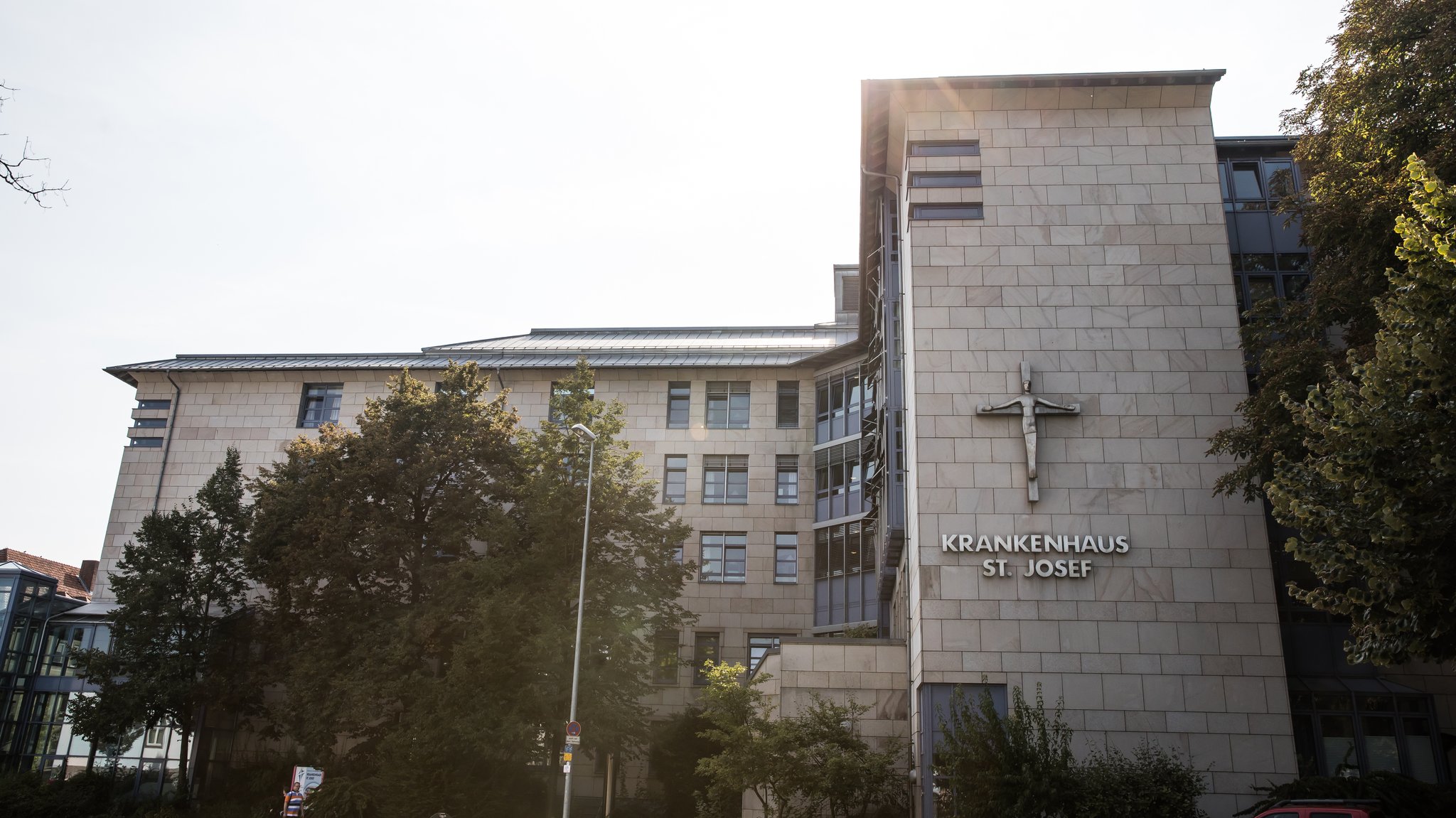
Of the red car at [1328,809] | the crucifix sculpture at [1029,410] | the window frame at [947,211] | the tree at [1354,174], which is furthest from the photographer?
the window frame at [947,211]

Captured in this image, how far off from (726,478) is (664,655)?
363 inches

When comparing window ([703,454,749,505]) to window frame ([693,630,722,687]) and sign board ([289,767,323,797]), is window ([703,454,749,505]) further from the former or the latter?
sign board ([289,767,323,797])

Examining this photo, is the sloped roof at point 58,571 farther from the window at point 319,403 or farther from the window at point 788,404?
the window at point 788,404

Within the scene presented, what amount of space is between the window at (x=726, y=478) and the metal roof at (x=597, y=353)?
14.7 feet

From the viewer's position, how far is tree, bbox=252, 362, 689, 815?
3288 centimetres

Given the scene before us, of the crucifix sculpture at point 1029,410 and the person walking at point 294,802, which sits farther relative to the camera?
the person walking at point 294,802

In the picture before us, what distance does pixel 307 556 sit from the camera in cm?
3741

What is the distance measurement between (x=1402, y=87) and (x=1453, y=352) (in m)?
10.3

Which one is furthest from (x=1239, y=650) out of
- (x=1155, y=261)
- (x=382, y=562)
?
(x=382, y=562)

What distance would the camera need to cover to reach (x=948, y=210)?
29.5m

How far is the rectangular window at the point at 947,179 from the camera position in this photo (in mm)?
29625

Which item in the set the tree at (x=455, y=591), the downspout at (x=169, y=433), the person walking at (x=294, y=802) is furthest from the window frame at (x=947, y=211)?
the downspout at (x=169, y=433)

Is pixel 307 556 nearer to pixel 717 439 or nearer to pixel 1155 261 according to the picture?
pixel 717 439

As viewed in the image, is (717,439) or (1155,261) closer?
(1155,261)
